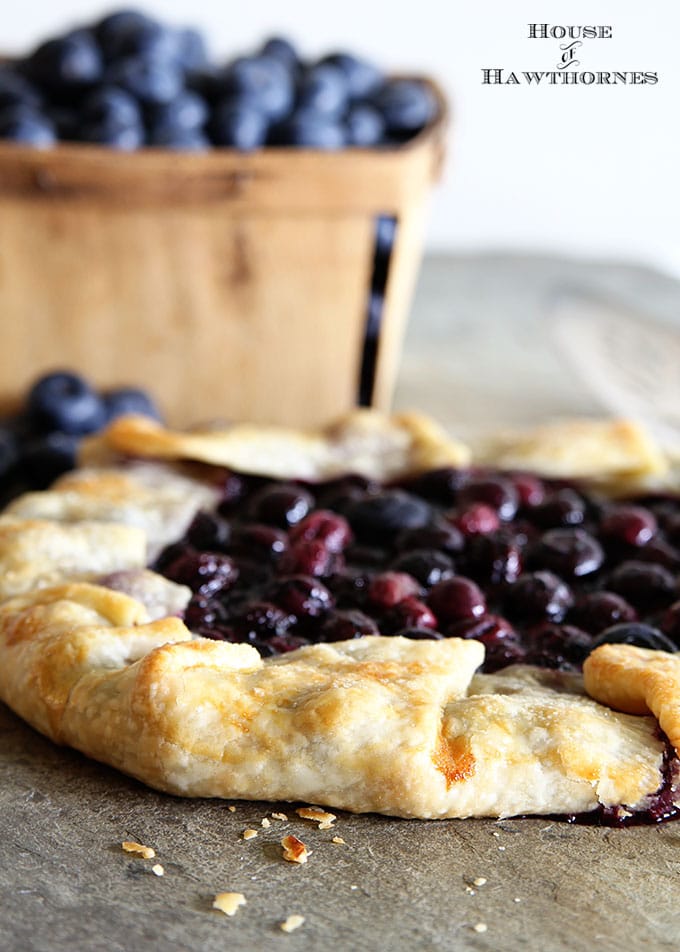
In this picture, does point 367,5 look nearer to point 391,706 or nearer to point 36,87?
point 36,87

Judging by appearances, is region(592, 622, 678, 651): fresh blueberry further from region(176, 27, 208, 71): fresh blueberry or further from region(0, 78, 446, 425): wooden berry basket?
region(176, 27, 208, 71): fresh blueberry

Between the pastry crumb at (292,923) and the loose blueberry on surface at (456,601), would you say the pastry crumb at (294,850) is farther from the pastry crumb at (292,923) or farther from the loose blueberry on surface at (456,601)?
the loose blueberry on surface at (456,601)

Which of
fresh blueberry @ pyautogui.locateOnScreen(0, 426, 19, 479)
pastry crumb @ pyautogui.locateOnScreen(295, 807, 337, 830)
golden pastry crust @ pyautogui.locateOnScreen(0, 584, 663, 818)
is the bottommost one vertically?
fresh blueberry @ pyautogui.locateOnScreen(0, 426, 19, 479)

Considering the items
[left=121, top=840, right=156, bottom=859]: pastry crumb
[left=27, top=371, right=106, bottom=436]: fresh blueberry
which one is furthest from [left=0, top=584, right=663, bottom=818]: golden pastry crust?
[left=27, top=371, right=106, bottom=436]: fresh blueberry

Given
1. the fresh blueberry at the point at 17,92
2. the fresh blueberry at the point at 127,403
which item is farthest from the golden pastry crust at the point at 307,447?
the fresh blueberry at the point at 17,92

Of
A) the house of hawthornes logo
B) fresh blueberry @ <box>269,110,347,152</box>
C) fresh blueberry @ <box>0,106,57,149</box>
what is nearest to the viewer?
the house of hawthornes logo

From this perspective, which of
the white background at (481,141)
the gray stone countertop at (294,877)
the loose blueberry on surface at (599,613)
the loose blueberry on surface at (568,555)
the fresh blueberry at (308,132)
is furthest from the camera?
the white background at (481,141)

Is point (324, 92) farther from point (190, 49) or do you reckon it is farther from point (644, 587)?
point (644, 587)
